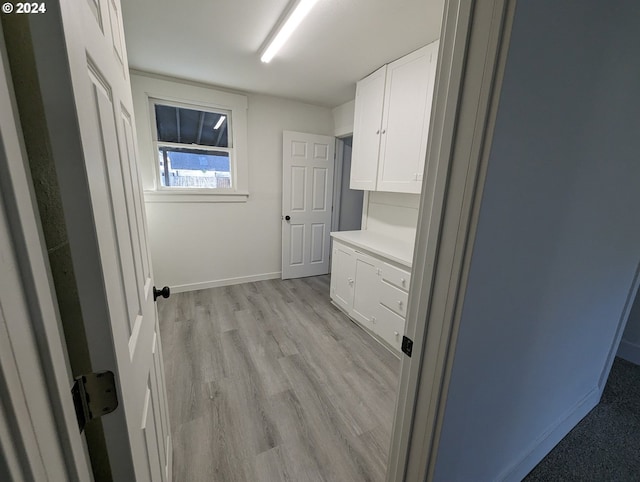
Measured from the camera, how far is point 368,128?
2691mm

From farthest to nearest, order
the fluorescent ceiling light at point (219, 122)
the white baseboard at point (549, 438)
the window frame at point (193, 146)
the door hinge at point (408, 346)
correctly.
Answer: the fluorescent ceiling light at point (219, 122), the window frame at point (193, 146), the white baseboard at point (549, 438), the door hinge at point (408, 346)

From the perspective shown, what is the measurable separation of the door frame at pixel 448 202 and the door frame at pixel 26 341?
0.77 meters

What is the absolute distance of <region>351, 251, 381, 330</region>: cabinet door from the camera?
2.41 meters

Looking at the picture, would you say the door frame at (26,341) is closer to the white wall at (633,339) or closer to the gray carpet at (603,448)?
the gray carpet at (603,448)

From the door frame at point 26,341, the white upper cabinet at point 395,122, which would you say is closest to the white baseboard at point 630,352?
the white upper cabinet at point 395,122

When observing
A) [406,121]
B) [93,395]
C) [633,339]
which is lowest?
[633,339]

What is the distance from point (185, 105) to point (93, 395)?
3.40 metres

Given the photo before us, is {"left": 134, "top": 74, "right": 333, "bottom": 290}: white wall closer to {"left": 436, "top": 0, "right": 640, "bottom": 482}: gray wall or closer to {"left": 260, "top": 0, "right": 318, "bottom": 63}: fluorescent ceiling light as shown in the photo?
{"left": 260, "top": 0, "right": 318, "bottom": 63}: fluorescent ceiling light

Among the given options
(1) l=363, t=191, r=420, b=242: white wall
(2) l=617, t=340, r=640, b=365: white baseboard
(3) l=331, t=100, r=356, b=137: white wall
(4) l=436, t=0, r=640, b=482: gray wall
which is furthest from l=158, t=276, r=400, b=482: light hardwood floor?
(3) l=331, t=100, r=356, b=137: white wall

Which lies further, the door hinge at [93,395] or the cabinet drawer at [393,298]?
the cabinet drawer at [393,298]

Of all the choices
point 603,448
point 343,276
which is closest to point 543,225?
point 603,448

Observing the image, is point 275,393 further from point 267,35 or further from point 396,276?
point 267,35

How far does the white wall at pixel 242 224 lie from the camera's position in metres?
3.19

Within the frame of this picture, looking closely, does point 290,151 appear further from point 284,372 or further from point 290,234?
point 284,372
